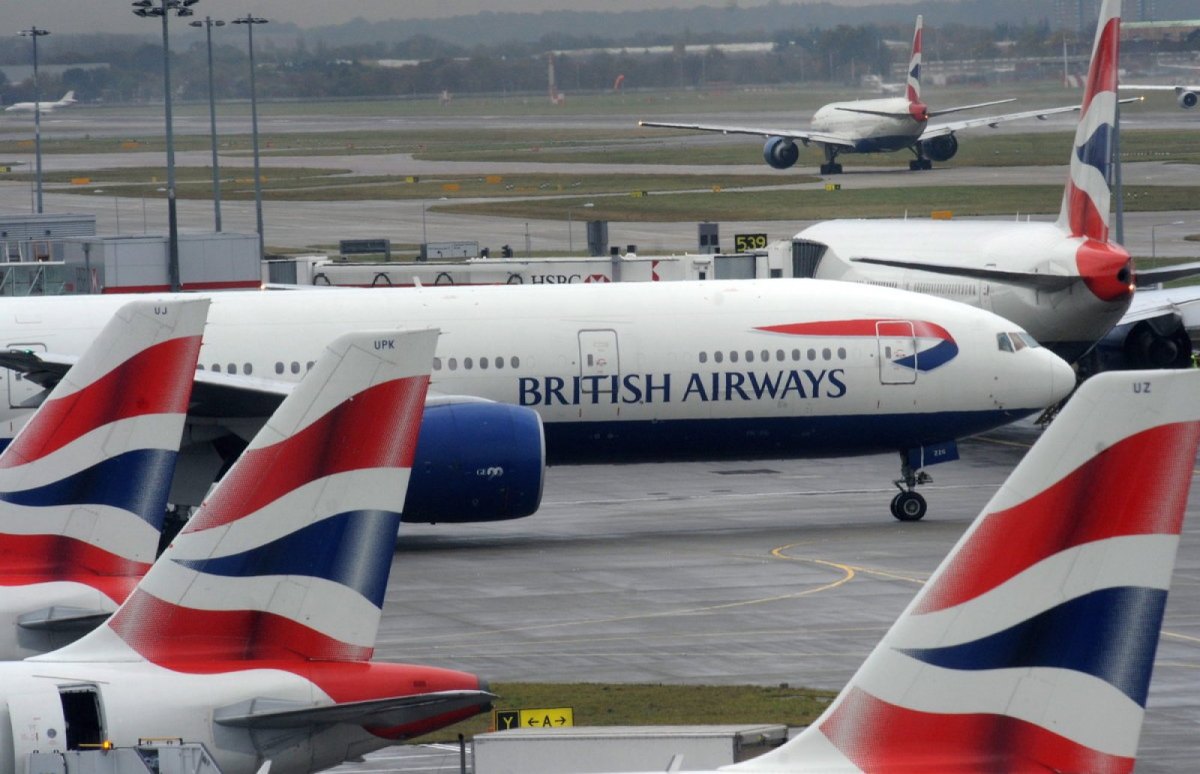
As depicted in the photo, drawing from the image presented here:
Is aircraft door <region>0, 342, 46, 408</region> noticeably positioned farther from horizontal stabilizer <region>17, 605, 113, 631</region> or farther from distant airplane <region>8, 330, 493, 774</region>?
distant airplane <region>8, 330, 493, 774</region>

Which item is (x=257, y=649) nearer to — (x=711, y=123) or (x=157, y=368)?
(x=157, y=368)

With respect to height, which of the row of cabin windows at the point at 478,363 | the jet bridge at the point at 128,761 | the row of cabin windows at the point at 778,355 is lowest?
the row of cabin windows at the point at 478,363

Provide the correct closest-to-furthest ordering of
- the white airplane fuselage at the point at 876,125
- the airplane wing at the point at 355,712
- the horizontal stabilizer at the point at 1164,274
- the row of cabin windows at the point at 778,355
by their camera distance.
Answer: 1. the airplane wing at the point at 355,712
2. the row of cabin windows at the point at 778,355
3. the horizontal stabilizer at the point at 1164,274
4. the white airplane fuselage at the point at 876,125

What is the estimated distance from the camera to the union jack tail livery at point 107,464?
17.2 metres

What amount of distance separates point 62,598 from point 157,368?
86.3 inches

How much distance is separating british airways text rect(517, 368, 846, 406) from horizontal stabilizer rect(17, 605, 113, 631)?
19093mm

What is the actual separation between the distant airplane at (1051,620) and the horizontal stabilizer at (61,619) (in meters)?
6.98

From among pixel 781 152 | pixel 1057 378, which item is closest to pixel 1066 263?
pixel 1057 378

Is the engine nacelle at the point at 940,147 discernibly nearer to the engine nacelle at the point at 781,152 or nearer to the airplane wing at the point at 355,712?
the engine nacelle at the point at 781,152

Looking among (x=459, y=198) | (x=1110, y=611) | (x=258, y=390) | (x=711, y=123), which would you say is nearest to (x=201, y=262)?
(x=258, y=390)

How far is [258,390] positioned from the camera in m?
32.9

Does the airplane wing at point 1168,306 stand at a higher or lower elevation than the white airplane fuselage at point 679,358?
lower

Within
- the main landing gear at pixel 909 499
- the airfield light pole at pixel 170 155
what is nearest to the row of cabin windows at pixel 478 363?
the main landing gear at pixel 909 499

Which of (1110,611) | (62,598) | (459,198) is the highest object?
(1110,611)
